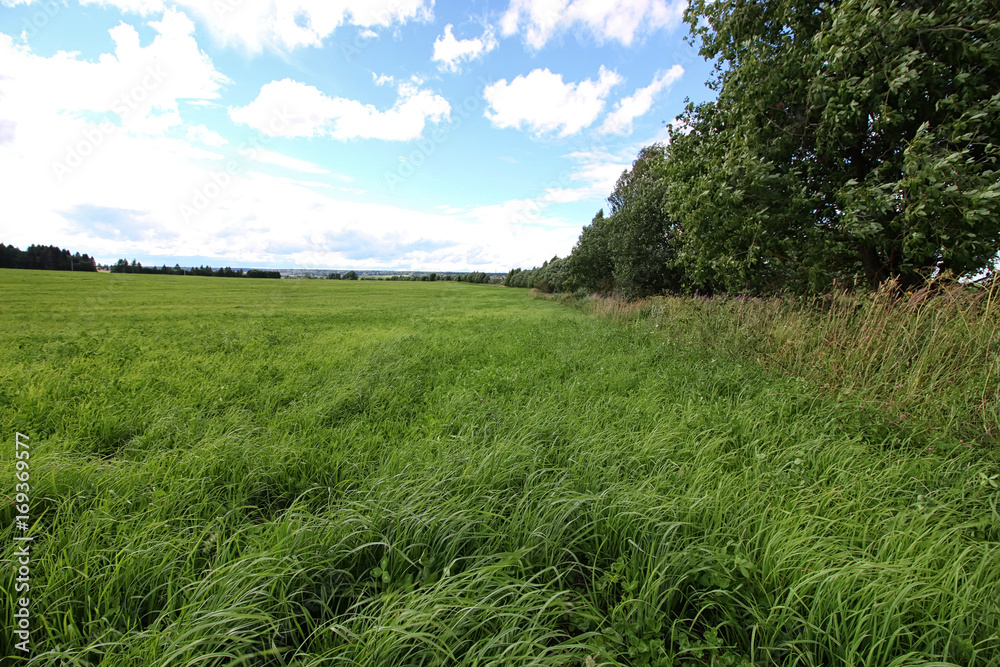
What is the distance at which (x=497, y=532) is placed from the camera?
245 centimetres

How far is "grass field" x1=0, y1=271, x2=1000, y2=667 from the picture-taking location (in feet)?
5.90

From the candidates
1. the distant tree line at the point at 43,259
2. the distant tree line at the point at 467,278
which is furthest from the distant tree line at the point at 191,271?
the distant tree line at the point at 467,278

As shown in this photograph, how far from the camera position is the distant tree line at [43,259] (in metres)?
46.4

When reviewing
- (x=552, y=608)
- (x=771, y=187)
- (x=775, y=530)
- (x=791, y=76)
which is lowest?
(x=552, y=608)

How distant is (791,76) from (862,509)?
9.17 m

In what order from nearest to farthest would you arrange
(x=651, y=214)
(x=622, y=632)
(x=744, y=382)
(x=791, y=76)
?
(x=622, y=632)
(x=744, y=382)
(x=791, y=76)
(x=651, y=214)

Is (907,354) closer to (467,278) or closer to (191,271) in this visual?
(191,271)

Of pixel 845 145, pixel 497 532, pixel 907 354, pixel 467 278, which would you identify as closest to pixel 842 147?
pixel 845 145

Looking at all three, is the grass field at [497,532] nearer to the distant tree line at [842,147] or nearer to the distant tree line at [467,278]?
the distant tree line at [842,147]

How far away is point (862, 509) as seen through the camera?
2.71 meters

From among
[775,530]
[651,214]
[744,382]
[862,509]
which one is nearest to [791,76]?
[744,382]

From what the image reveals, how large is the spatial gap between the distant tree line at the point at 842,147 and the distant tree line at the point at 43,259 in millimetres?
77311

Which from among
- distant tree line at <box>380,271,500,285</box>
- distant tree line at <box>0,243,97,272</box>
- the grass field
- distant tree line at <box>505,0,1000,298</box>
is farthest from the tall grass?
distant tree line at <box>380,271,500,285</box>

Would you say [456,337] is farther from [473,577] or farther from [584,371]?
[473,577]
